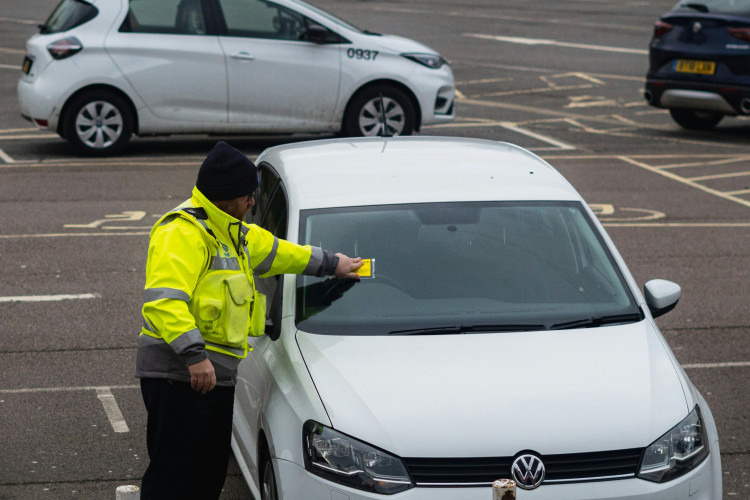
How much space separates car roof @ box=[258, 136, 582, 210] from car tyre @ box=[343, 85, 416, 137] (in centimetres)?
851

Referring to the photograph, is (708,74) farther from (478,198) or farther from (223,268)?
(223,268)

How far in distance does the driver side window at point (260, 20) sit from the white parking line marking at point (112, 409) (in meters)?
8.10

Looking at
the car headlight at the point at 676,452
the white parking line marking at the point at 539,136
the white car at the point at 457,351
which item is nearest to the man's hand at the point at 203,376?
the white car at the point at 457,351

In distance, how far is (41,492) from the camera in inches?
220

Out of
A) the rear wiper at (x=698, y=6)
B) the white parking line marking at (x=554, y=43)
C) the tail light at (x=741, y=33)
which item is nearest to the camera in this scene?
the tail light at (x=741, y=33)

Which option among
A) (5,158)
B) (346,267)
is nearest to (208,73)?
(5,158)

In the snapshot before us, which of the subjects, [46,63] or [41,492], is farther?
[46,63]

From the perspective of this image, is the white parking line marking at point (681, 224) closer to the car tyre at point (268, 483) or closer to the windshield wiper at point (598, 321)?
the windshield wiper at point (598, 321)

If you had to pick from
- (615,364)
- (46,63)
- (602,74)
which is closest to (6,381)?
(615,364)

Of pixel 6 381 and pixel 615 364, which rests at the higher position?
pixel 615 364

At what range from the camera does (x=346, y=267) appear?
4984mm

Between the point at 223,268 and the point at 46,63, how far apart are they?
1014cm

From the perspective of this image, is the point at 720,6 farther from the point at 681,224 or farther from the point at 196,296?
the point at 196,296

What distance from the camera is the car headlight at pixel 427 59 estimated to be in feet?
48.9
